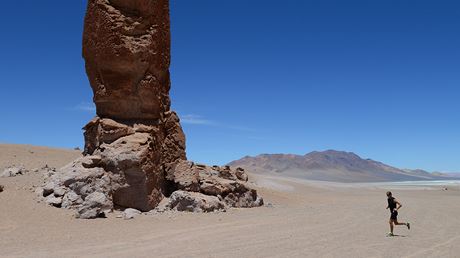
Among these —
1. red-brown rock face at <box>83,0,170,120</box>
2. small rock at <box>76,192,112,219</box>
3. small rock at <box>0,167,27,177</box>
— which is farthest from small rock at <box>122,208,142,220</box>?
small rock at <box>0,167,27,177</box>

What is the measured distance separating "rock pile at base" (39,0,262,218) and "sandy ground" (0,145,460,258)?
85 cm

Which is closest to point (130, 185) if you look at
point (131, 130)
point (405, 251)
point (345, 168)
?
point (131, 130)

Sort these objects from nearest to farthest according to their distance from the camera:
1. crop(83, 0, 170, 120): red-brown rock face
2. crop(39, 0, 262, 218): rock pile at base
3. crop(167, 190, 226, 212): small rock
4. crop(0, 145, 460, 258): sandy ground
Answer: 1. crop(0, 145, 460, 258): sandy ground
2. crop(39, 0, 262, 218): rock pile at base
3. crop(167, 190, 226, 212): small rock
4. crop(83, 0, 170, 120): red-brown rock face

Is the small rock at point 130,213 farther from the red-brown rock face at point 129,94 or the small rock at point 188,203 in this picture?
the small rock at point 188,203

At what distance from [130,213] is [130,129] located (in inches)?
125

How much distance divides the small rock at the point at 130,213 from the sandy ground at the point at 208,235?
28 centimetres

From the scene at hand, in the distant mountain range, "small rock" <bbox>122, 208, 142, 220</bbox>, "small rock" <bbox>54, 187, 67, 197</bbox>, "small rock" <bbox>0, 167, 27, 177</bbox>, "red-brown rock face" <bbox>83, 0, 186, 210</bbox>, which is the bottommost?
"small rock" <bbox>122, 208, 142, 220</bbox>

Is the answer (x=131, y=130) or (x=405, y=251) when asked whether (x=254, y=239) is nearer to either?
(x=405, y=251)

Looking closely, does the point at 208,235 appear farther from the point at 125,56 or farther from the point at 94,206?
the point at 125,56

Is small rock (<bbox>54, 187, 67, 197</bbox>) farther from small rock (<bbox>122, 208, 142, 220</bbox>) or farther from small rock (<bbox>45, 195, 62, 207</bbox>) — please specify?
small rock (<bbox>122, 208, 142, 220</bbox>)

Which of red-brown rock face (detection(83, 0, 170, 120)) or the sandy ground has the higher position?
red-brown rock face (detection(83, 0, 170, 120))

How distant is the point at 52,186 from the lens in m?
14.8

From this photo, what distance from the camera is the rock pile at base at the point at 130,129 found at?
14.7m

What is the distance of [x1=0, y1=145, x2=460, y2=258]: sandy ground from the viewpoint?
31.2 feet
